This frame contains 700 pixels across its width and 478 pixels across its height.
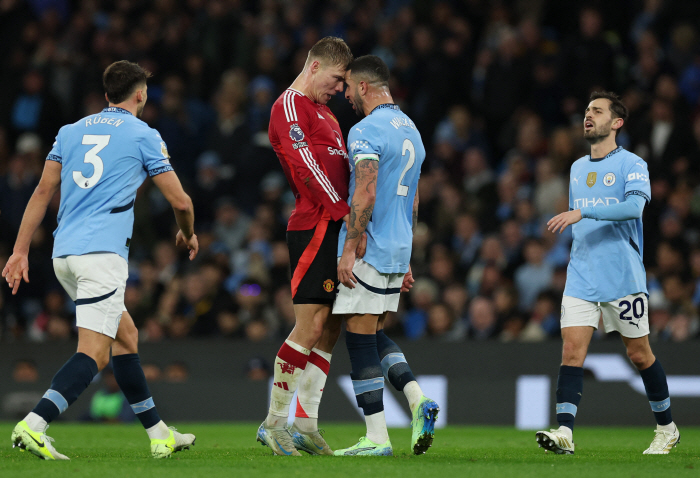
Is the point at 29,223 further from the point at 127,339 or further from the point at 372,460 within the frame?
the point at 372,460

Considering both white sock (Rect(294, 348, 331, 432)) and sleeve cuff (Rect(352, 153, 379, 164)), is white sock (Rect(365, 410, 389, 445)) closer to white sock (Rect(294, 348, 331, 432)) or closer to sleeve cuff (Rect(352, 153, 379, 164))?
white sock (Rect(294, 348, 331, 432))

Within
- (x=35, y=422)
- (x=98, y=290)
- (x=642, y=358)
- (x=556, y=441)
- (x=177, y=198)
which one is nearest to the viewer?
(x=35, y=422)

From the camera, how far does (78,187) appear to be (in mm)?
5883

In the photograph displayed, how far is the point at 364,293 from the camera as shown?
20.1 feet

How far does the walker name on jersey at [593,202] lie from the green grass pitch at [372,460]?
5.82 feet

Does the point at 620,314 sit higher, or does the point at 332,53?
the point at 332,53

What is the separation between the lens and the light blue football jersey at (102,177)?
5820mm

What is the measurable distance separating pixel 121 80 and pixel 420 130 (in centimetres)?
855

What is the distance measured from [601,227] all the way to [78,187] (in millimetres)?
3628

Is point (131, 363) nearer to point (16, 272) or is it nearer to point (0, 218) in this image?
point (16, 272)

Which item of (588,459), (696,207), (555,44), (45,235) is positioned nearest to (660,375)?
(588,459)

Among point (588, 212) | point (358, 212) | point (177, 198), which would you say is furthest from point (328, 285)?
point (588, 212)

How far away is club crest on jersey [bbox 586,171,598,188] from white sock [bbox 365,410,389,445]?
89.4 inches

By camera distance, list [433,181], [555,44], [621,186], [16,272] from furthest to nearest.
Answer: [555,44]
[433,181]
[621,186]
[16,272]
